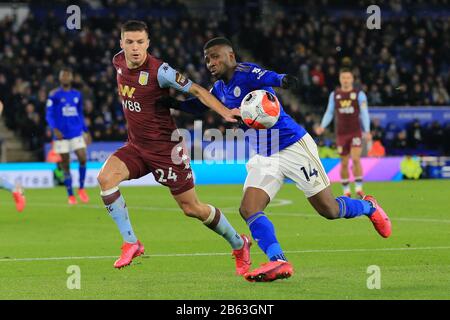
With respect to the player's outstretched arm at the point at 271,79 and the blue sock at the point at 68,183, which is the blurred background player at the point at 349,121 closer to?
the blue sock at the point at 68,183

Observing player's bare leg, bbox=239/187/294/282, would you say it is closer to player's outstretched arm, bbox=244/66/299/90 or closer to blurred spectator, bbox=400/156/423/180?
player's outstretched arm, bbox=244/66/299/90

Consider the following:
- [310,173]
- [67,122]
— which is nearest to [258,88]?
[310,173]

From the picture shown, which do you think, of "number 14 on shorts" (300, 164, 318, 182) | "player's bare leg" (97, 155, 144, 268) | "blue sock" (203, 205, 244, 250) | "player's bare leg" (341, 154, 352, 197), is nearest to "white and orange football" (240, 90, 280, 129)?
"number 14 on shorts" (300, 164, 318, 182)

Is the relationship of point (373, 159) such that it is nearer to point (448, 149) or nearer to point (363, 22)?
point (448, 149)

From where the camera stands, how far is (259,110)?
29.3 ft

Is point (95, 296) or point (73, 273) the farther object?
point (73, 273)

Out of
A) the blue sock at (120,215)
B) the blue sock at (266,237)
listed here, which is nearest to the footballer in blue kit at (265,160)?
the blue sock at (266,237)

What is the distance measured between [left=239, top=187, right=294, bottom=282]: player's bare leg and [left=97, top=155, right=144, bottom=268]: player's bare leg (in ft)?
3.91

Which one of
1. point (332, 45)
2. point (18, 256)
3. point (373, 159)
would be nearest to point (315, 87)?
point (332, 45)

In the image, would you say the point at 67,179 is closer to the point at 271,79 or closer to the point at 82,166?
the point at 82,166

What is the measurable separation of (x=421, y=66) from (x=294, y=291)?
28.1m

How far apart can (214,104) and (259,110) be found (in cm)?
49
